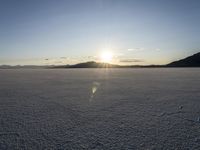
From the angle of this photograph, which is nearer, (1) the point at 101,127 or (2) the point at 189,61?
(1) the point at 101,127

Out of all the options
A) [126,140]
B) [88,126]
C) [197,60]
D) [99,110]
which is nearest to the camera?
[126,140]

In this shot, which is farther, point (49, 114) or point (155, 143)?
point (49, 114)

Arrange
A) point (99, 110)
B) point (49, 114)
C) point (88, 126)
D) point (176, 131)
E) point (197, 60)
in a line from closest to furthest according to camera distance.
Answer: point (176, 131)
point (88, 126)
point (49, 114)
point (99, 110)
point (197, 60)

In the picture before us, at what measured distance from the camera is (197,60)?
125375 millimetres

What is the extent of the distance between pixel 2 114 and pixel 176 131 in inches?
151

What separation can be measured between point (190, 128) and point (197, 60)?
463 ft

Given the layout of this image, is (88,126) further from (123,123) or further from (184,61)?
(184,61)

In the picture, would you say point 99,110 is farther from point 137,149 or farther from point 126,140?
point 137,149

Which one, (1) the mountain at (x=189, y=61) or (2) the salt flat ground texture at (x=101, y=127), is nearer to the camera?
(2) the salt flat ground texture at (x=101, y=127)

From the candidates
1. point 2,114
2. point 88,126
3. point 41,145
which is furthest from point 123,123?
point 2,114

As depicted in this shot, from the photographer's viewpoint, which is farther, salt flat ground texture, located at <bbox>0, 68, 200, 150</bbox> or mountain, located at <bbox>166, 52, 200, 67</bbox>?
mountain, located at <bbox>166, 52, 200, 67</bbox>

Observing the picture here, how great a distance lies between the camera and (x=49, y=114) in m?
4.04

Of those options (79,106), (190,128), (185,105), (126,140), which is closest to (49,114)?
(79,106)

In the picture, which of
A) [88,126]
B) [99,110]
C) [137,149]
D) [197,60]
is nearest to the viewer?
[137,149]
